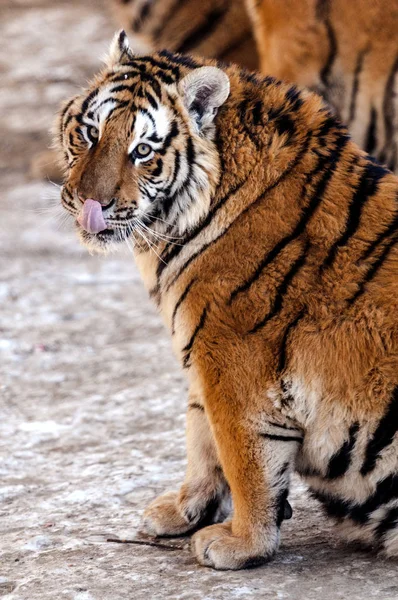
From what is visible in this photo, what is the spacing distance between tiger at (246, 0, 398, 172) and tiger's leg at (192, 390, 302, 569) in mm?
2717

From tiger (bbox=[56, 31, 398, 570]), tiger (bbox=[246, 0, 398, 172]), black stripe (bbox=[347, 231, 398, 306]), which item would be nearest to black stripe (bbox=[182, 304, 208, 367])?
tiger (bbox=[56, 31, 398, 570])

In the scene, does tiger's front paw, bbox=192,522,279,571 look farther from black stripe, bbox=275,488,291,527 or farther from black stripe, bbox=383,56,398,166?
black stripe, bbox=383,56,398,166

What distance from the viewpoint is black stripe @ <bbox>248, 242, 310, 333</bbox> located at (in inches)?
114

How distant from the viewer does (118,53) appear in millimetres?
3287

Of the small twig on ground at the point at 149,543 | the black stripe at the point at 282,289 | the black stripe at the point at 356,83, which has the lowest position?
the small twig on ground at the point at 149,543

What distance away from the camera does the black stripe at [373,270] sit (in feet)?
9.36

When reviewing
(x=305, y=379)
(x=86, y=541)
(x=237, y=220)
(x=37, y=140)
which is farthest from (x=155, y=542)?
(x=37, y=140)

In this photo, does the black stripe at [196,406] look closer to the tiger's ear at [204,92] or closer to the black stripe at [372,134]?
the tiger's ear at [204,92]

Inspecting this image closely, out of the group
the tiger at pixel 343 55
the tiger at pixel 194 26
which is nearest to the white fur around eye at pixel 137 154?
the tiger at pixel 343 55

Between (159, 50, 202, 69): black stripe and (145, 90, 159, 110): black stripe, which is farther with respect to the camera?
(159, 50, 202, 69): black stripe

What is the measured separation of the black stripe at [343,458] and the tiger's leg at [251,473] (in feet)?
0.34

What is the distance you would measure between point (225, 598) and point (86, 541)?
59cm

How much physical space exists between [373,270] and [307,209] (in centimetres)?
25

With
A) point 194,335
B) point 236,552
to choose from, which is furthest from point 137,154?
point 236,552
